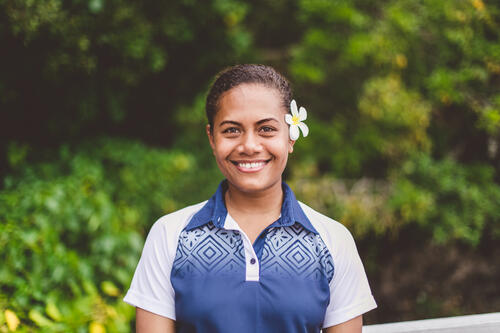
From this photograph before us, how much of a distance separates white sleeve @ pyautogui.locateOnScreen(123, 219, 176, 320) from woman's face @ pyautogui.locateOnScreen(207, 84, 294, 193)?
311 millimetres

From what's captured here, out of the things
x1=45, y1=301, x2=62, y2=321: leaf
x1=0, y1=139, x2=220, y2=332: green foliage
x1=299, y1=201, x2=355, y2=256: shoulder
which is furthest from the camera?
x1=0, y1=139, x2=220, y2=332: green foliage

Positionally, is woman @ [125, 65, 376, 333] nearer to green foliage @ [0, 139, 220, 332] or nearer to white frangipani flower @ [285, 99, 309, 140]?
white frangipani flower @ [285, 99, 309, 140]

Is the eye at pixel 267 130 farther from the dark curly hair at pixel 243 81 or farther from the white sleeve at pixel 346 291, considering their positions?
the white sleeve at pixel 346 291

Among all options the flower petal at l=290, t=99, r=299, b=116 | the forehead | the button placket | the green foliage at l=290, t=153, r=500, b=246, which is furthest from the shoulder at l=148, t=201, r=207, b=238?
the green foliage at l=290, t=153, r=500, b=246

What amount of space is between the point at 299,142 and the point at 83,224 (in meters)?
2.21

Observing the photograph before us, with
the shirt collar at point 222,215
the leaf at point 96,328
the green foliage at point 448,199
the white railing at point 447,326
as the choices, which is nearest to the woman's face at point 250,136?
the shirt collar at point 222,215

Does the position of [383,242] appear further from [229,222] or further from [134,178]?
[229,222]

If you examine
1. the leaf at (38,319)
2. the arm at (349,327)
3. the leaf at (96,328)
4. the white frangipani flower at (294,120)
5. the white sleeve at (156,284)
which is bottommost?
the leaf at (96,328)

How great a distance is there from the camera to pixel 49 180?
304 centimetres

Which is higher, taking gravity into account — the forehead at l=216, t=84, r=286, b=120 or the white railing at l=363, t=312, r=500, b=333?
the forehead at l=216, t=84, r=286, b=120

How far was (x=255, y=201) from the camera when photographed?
1401mm

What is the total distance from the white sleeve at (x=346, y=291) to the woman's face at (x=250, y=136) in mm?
332

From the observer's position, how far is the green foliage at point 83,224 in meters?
2.14

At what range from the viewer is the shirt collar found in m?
1.34
